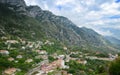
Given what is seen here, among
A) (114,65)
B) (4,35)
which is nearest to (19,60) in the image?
(4,35)

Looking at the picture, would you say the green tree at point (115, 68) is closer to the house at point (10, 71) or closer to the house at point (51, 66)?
the house at point (51, 66)

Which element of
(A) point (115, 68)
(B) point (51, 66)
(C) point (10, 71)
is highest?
(A) point (115, 68)

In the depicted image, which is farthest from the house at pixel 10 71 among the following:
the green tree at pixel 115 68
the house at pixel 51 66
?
the green tree at pixel 115 68

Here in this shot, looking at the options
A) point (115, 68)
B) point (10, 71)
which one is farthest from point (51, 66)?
point (115, 68)

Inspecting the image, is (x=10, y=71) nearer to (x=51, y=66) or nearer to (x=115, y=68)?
(x=51, y=66)

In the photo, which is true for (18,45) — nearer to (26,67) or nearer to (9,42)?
(9,42)

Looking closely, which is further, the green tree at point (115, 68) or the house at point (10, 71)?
the house at point (10, 71)

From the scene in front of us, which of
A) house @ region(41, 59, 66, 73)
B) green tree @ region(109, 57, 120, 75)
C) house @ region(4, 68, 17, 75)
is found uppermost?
green tree @ region(109, 57, 120, 75)

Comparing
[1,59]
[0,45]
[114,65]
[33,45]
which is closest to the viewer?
[114,65]

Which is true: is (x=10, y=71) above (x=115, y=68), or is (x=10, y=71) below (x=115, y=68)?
below

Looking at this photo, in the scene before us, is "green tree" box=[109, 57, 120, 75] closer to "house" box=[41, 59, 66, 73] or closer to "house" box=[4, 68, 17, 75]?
"house" box=[41, 59, 66, 73]

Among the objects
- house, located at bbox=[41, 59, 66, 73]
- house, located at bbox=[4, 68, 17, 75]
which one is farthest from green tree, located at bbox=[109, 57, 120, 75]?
house, located at bbox=[4, 68, 17, 75]
